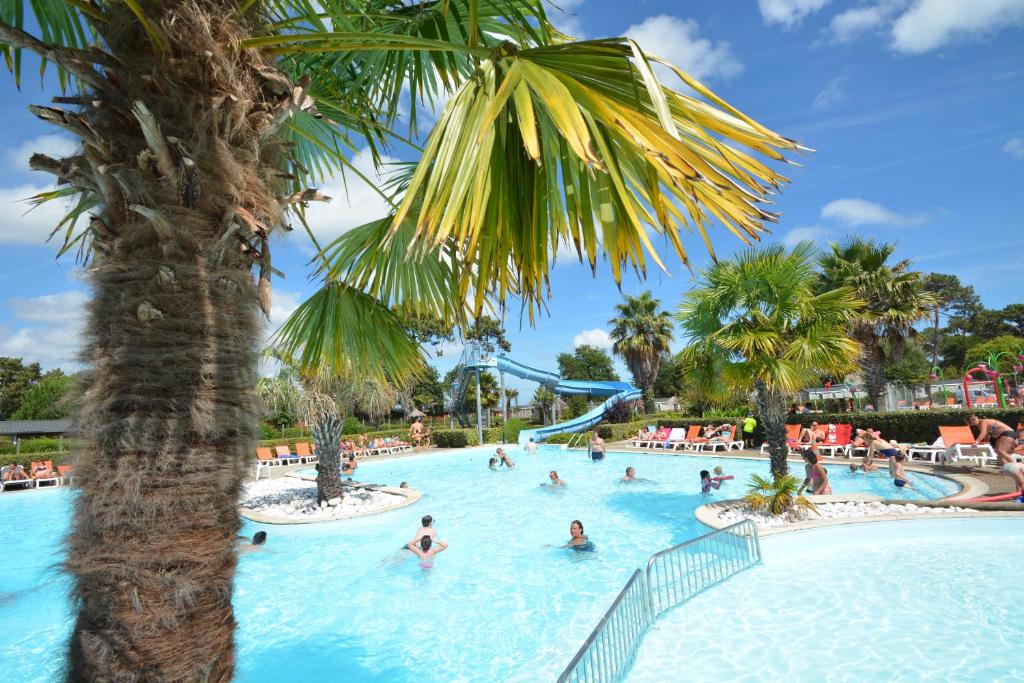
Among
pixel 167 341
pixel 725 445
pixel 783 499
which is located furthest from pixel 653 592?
pixel 725 445

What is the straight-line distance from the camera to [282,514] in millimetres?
13812

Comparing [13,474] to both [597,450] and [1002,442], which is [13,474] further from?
[1002,442]

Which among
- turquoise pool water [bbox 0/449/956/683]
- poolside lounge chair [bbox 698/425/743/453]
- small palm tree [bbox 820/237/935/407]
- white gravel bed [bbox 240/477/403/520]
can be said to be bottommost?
turquoise pool water [bbox 0/449/956/683]

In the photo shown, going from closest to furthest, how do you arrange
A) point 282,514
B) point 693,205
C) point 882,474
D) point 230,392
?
point 693,205
point 230,392
point 282,514
point 882,474

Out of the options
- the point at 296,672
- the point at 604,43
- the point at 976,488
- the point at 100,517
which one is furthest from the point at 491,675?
the point at 976,488

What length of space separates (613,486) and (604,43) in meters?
15.9

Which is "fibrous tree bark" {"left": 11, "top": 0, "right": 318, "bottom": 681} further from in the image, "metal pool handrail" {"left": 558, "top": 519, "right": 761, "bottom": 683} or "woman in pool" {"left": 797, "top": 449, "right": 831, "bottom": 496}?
"woman in pool" {"left": 797, "top": 449, "right": 831, "bottom": 496}

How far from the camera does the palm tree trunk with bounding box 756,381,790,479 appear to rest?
10961 millimetres

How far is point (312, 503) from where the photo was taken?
14.3 m

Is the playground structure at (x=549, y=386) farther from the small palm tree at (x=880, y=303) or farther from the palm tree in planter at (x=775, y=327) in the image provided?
the palm tree in planter at (x=775, y=327)

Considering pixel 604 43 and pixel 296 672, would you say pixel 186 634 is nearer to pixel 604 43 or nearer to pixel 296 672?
pixel 604 43

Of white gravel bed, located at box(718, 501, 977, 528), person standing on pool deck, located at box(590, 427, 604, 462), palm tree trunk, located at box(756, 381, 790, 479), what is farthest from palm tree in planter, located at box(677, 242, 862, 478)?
person standing on pool deck, located at box(590, 427, 604, 462)

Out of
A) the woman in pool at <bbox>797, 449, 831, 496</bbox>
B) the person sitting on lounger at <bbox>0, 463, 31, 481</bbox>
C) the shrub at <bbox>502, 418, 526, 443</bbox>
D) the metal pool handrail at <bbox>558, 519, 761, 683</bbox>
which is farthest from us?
the shrub at <bbox>502, 418, 526, 443</bbox>

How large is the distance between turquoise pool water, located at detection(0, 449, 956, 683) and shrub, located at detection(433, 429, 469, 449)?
49.1 ft
